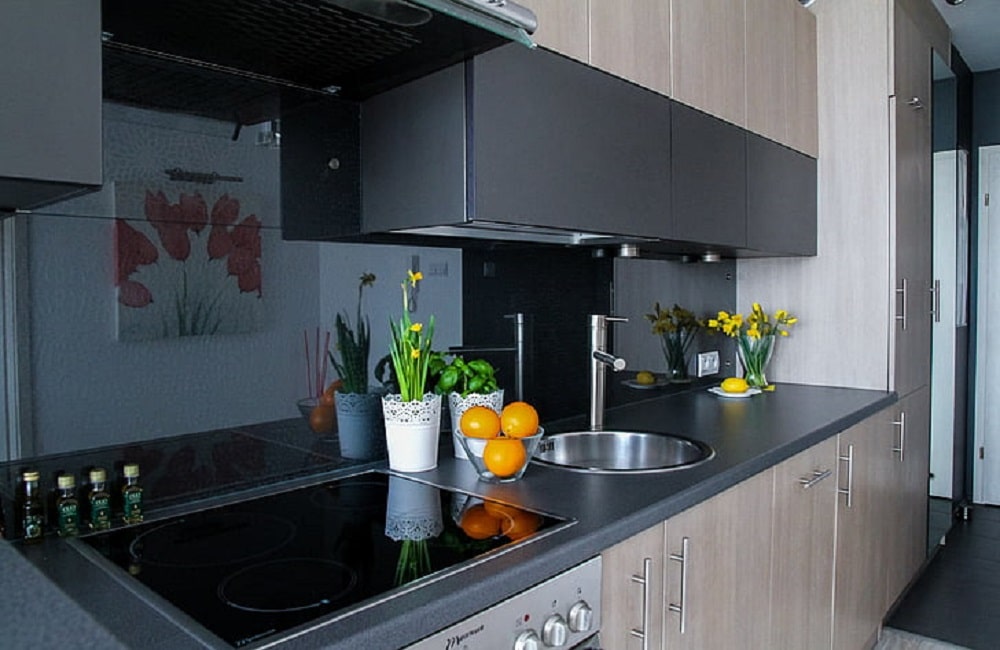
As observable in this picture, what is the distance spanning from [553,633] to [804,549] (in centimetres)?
120

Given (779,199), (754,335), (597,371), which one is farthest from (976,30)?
(597,371)

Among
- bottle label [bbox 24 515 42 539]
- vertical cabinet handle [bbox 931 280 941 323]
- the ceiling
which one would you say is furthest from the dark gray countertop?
the ceiling

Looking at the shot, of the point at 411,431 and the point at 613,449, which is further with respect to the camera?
the point at 613,449

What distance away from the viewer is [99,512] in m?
1.19

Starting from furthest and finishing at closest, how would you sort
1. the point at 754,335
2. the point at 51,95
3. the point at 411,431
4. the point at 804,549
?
the point at 754,335 → the point at 804,549 → the point at 411,431 → the point at 51,95

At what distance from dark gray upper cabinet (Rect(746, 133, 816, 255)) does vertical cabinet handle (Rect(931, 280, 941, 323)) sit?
830 mm

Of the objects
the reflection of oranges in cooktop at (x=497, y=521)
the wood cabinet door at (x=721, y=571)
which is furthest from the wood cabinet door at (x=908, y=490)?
the reflection of oranges in cooktop at (x=497, y=521)

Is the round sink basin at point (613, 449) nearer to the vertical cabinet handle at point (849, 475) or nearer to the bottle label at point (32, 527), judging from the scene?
the vertical cabinet handle at point (849, 475)

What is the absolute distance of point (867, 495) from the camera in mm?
2500

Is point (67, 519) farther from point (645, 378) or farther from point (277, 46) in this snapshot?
point (645, 378)

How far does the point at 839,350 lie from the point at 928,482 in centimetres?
92

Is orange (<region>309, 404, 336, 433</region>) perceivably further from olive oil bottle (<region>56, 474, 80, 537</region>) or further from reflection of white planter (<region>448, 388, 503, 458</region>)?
olive oil bottle (<region>56, 474, 80, 537</region>)

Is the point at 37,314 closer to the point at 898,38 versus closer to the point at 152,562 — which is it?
the point at 152,562

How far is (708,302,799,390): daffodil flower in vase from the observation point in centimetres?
287
